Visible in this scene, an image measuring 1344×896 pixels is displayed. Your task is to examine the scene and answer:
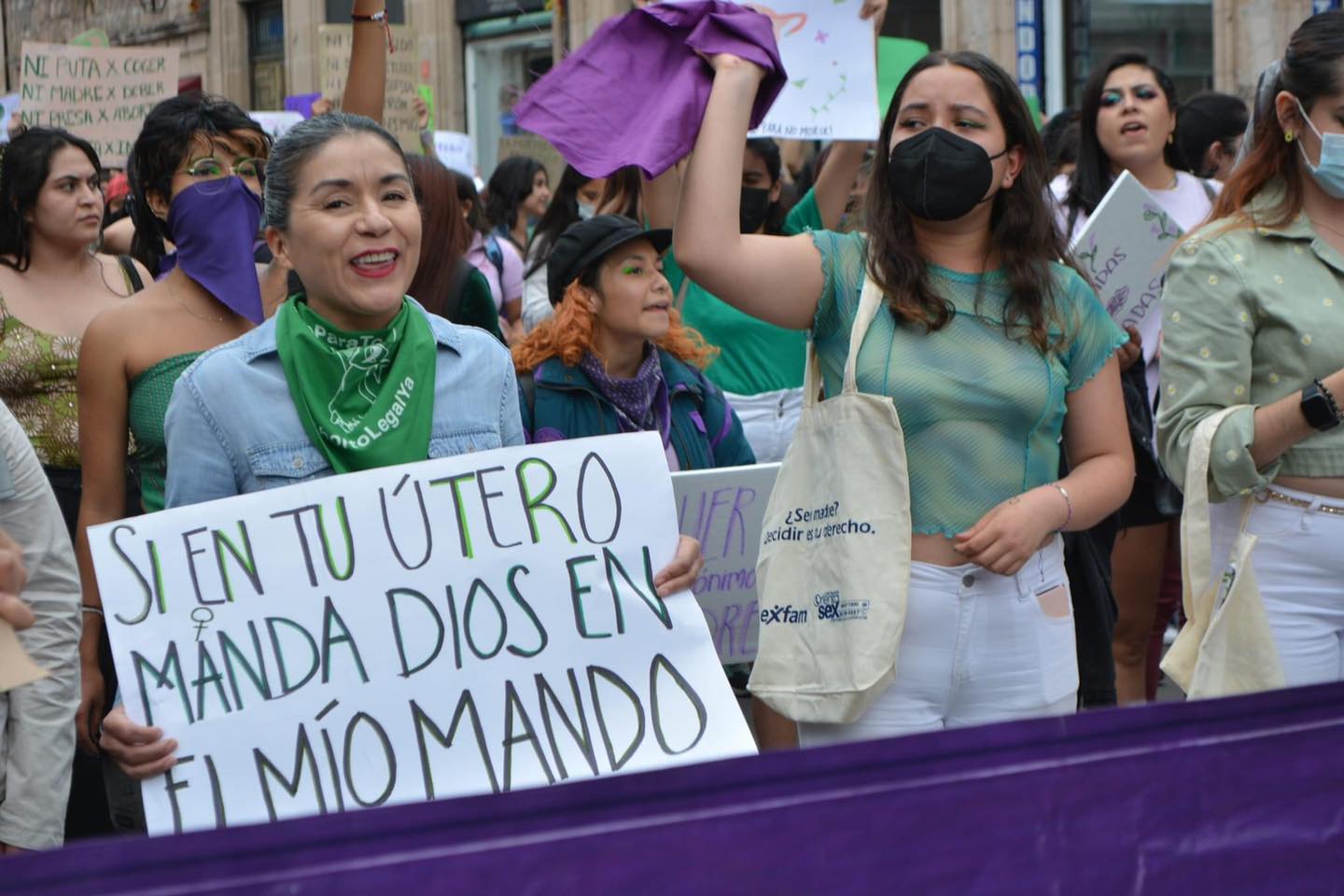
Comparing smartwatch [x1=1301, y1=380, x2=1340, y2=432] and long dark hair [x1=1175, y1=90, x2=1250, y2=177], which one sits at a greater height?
long dark hair [x1=1175, y1=90, x2=1250, y2=177]

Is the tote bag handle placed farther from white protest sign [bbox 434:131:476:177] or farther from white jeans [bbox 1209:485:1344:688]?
white protest sign [bbox 434:131:476:177]

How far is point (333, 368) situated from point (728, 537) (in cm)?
186

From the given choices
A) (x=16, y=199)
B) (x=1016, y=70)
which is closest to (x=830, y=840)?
(x=16, y=199)

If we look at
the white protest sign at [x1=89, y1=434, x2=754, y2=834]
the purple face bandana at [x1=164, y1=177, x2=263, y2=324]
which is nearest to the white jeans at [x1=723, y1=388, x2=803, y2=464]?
the purple face bandana at [x1=164, y1=177, x2=263, y2=324]

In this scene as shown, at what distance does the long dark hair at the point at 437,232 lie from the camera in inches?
190

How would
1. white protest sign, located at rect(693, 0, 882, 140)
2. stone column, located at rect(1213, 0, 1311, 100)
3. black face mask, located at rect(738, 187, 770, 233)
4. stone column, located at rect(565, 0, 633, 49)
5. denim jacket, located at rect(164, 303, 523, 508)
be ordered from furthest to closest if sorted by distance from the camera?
stone column, located at rect(565, 0, 633, 49) < stone column, located at rect(1213, 0, 1311, 100) < black face mask, located at rect(738, 187, 770, 233) < white protest sign, located at rect(693, 0, 882, 140) < denim jacket, located at rect(164, 303, 523, 508)

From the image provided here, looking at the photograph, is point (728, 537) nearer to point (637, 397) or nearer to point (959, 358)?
point (637, 397)

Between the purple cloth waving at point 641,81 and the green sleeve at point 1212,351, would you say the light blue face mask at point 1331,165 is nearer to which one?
the green sleeve at point 1212,351

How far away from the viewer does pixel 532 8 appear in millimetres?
21250

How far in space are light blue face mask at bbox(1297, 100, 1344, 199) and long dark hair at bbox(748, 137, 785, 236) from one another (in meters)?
2.79

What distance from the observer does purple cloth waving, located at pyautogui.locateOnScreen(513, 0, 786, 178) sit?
108 inches

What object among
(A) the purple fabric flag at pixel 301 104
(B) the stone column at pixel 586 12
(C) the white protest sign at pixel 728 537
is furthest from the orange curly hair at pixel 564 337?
(B) the stone column at pixel 586 12

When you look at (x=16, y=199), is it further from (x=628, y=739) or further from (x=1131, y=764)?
(x=1131, y=764)

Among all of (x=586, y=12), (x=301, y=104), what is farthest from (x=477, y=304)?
(x=586, y=12)
